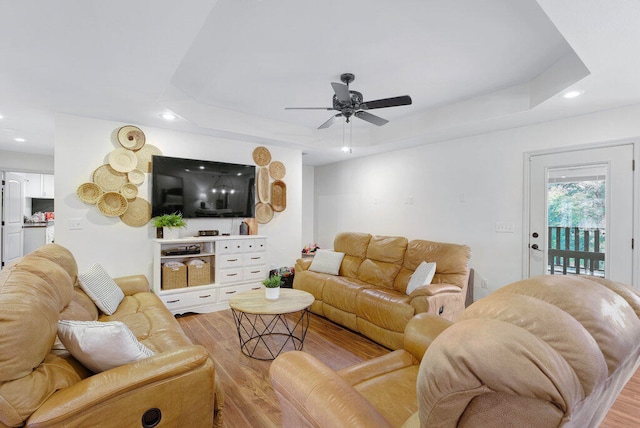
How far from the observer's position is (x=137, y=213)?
3.80 meters

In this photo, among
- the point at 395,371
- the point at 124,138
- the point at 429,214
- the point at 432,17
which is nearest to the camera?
the point at 395,371

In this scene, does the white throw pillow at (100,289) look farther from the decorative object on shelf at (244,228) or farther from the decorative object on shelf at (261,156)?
the decorative object on shelf at (261,156)

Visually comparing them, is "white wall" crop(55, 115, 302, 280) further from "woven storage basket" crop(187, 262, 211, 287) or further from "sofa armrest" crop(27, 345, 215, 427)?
"sofa armrest" crop(27, 345, 215, 427)

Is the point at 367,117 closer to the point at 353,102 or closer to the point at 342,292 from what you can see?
the point at 353,102

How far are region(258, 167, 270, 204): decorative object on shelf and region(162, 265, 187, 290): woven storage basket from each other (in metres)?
1.56

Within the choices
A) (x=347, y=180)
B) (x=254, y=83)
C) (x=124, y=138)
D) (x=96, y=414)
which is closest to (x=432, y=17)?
(x=254, y=83)

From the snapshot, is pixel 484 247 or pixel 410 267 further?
pixel 484 247

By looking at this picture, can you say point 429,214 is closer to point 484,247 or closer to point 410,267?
point 484,247

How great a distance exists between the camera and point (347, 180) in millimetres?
6078

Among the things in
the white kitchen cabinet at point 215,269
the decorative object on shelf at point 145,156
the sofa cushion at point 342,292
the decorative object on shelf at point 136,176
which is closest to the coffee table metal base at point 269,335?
the sofa cushion at point 342,292

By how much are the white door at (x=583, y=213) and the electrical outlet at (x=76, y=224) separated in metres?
5.23

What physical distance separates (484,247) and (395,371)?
9.55ft

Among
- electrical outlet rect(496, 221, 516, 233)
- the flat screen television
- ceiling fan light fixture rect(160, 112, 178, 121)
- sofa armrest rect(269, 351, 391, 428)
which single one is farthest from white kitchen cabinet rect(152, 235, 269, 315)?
electrical outlet rect(496, 221, 516, 233)

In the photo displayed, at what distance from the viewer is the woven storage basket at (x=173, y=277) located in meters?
3.74
